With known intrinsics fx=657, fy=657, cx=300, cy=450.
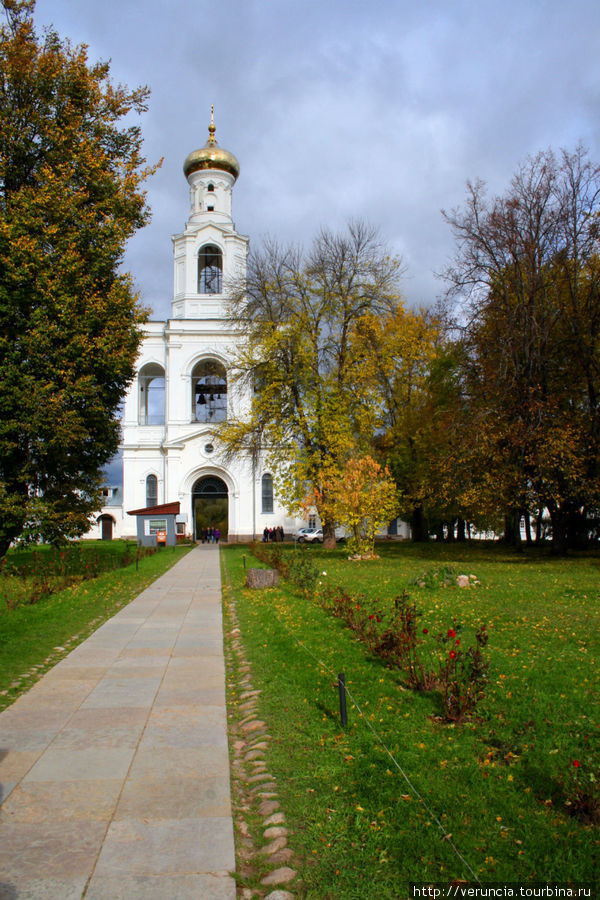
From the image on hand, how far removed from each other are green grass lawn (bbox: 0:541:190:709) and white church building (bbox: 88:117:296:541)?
24.9 m

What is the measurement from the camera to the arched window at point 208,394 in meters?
46.2

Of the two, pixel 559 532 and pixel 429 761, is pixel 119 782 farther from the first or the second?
pixel 559 532

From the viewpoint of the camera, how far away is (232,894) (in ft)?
11.0


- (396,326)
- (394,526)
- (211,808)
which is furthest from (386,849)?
(394,526)

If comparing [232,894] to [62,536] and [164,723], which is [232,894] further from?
[62,536]

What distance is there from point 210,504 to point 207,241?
2955cm

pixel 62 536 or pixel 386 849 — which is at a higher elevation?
pixel 62 536

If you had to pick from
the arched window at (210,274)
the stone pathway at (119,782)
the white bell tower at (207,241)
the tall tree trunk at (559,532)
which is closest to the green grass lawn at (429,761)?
the stone pathway at (119,782)

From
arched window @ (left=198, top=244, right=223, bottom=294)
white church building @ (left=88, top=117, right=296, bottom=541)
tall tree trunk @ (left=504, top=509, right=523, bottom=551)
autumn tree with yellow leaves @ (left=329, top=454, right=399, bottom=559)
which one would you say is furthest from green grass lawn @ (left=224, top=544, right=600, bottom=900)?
arched window @ (left=198, top=244, right=223, bottom=294)

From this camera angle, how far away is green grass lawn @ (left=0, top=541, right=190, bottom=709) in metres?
8.02

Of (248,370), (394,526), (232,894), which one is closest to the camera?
(232,894)

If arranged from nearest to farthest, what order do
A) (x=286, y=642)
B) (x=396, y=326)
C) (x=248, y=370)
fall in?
1. (x=286, y=642)
2. (x=248, y=370)
3. (x=396, y=326)

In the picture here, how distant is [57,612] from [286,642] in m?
5.26

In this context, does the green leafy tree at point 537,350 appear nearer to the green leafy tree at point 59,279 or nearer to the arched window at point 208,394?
the green leafy tree at point 59,279
